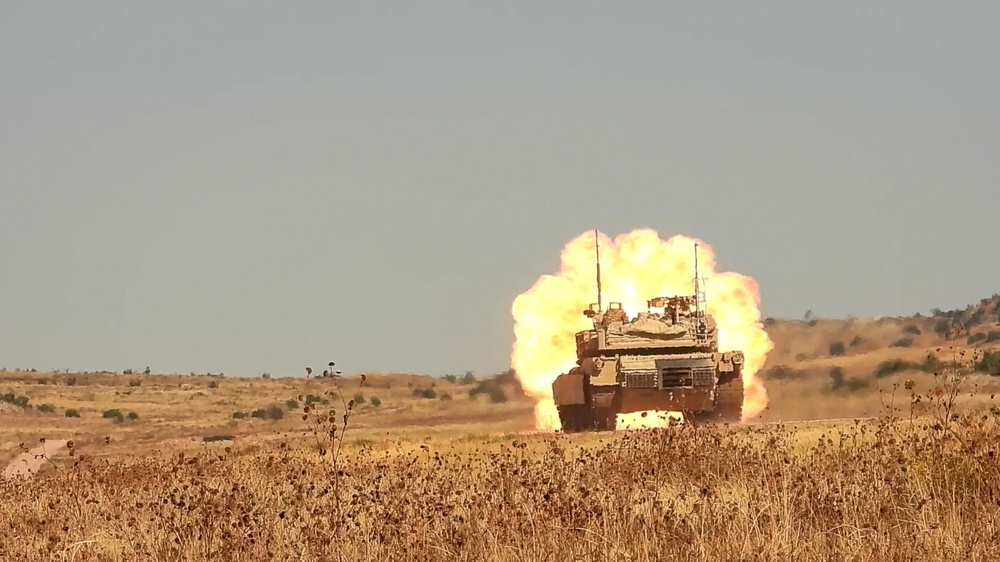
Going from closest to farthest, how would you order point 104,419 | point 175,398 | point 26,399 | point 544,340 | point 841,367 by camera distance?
point 544,340, point 841,367, point 104,419, point 26,399, point 175,398

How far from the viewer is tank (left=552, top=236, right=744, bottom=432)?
35.4m

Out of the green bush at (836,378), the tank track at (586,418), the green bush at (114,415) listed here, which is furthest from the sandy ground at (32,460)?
the green bush at (836,378)

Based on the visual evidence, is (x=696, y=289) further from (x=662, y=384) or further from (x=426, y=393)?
(x=426, y=393)

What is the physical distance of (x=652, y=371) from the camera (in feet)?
116

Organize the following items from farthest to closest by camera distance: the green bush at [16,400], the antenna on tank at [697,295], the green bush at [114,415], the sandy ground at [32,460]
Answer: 1. the green bush at [16,400]
2. the green bush at [114,415]
3. the antenna on tank at [697,295]
4. the sandy ground at [32,460]

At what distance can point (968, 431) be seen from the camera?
1152cm

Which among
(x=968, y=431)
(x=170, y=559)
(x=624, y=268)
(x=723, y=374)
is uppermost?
(x=624, y=268)

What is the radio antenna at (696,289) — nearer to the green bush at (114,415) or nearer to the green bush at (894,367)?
the green bush at (894,367)

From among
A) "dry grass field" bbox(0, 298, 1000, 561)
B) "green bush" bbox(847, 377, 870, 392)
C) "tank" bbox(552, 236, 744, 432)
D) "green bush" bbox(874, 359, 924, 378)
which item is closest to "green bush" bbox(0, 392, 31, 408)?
"green bush" bbox(874, 359, 924, 378)

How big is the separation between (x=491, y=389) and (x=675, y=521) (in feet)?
191

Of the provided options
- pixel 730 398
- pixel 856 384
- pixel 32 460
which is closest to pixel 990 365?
pixel 856 384

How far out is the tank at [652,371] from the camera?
3538cm

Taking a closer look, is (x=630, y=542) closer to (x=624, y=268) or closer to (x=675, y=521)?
(x=675, y=521)

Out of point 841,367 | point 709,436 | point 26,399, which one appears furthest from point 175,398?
point 709,436
